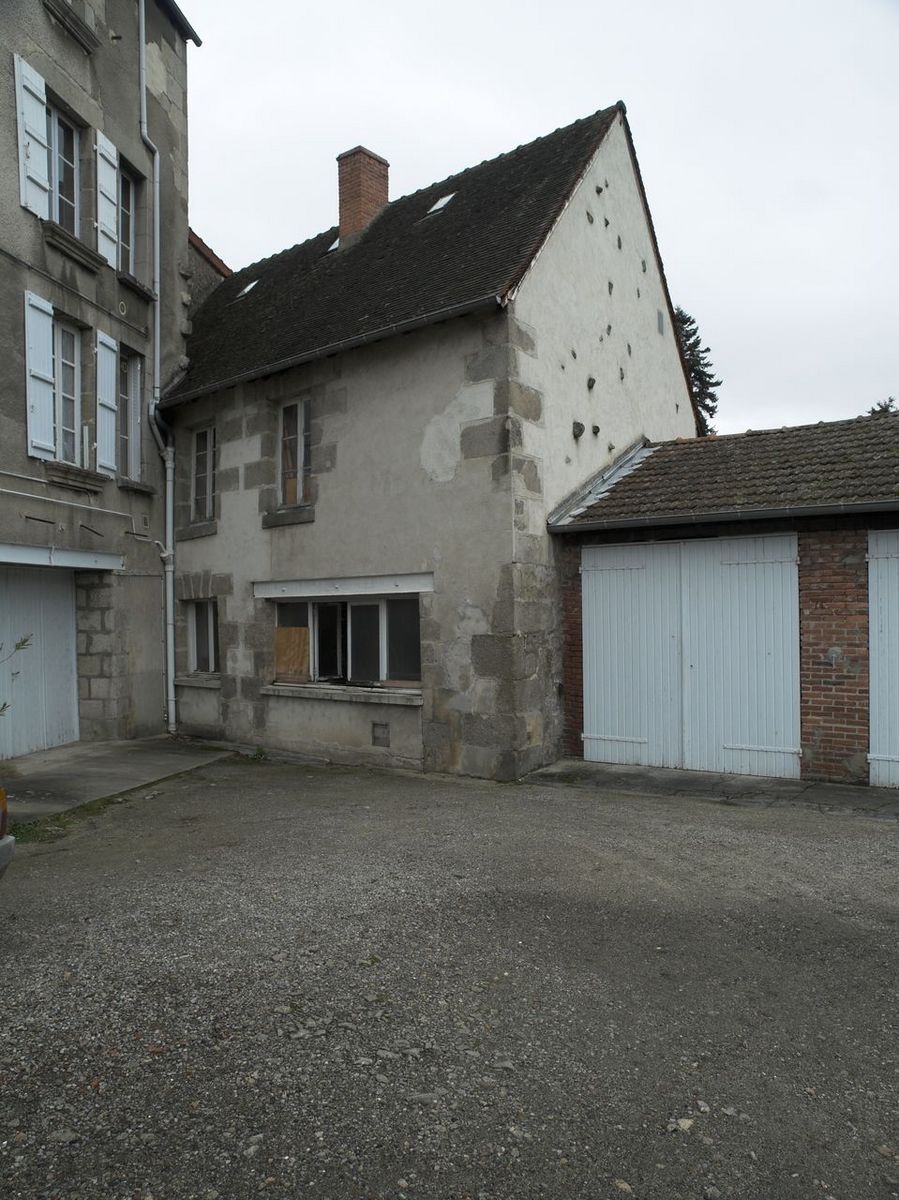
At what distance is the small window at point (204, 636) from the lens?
12.3m

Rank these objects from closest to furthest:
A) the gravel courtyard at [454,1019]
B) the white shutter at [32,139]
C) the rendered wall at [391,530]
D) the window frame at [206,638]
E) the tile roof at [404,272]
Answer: the gravel courtyard at [454,1019]
the rendered wall at [391,530]
the white shutter at [32,139]
the tile roof at [404,272]
the window frame at [206,638]

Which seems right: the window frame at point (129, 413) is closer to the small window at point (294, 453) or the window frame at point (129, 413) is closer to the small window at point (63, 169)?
the small window at point (63, 169)

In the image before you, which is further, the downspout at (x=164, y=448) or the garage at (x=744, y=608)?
the downspout at (x=164, y=448)

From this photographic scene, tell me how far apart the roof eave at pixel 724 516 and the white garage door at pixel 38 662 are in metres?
6.36

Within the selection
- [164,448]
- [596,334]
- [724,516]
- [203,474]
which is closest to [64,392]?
[164,448]

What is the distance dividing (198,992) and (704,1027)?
2.22 meters

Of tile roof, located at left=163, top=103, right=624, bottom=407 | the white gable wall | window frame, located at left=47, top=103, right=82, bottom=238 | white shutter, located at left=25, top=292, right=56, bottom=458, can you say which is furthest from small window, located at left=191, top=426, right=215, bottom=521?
the white gable wall

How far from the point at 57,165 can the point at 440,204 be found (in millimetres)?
4994

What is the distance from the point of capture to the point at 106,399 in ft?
35.3

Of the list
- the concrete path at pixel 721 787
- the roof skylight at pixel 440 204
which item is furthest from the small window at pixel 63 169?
the concrete path at pixel 721 787

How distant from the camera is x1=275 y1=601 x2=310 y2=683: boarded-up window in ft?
36.1

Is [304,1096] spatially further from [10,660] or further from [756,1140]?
[10,660]

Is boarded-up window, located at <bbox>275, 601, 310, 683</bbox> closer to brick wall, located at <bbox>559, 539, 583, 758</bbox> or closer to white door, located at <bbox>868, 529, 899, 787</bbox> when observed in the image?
brick wall, located at <bbox>559, 539, 583, 758</bbox>

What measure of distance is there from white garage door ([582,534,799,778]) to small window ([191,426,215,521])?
5.61 m
